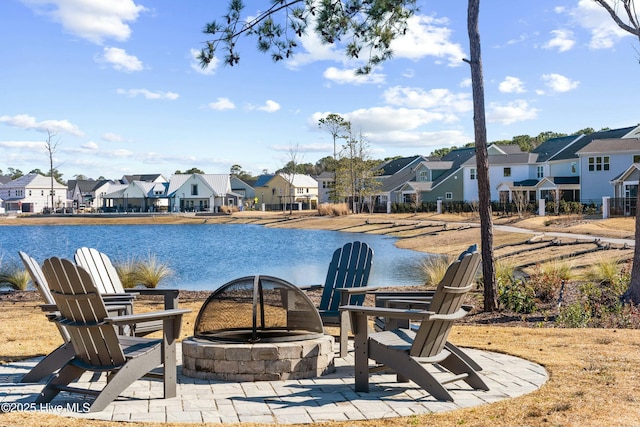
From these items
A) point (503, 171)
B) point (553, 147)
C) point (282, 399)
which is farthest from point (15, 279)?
point (553, 147)

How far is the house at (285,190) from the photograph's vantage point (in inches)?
3159

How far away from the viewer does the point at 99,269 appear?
682 cm

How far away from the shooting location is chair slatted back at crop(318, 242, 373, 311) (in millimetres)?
7250

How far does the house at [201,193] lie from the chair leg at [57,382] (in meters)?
72.0

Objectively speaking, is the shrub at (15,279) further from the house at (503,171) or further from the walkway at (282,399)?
the house at (503,171)

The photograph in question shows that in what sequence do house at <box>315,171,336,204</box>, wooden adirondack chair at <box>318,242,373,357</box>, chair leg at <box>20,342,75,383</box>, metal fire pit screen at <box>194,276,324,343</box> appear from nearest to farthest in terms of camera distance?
chair leg at <box>20,342,75,383</box> → metal fire pit screen at <box>194,276,324,343</box> → wooden adirondack chair at <box>318,242,373,357</box> → house at <box>315,171,336,204</box>

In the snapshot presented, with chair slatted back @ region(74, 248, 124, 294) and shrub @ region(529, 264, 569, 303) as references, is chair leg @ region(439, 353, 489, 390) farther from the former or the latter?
shrub @ region(529, 264, 569, 303)

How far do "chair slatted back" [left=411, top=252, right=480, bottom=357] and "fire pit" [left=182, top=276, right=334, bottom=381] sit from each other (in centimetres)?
103

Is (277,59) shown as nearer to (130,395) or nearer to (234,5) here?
(234,5)

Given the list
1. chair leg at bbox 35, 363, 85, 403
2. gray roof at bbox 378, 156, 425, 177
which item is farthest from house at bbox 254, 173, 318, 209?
chair leg at bbox 35, 363, 85, 403

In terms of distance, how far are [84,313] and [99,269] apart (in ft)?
7.21

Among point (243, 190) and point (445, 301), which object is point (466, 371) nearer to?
point (445, 301)

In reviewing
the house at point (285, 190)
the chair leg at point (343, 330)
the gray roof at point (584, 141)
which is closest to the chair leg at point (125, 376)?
the chair leg at point (343, 330)

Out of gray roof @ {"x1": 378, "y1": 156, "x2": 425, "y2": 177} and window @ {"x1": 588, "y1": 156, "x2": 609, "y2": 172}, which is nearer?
window @ {"x1": 588, "y1": 156, "x2": 609, "y2": 172}
